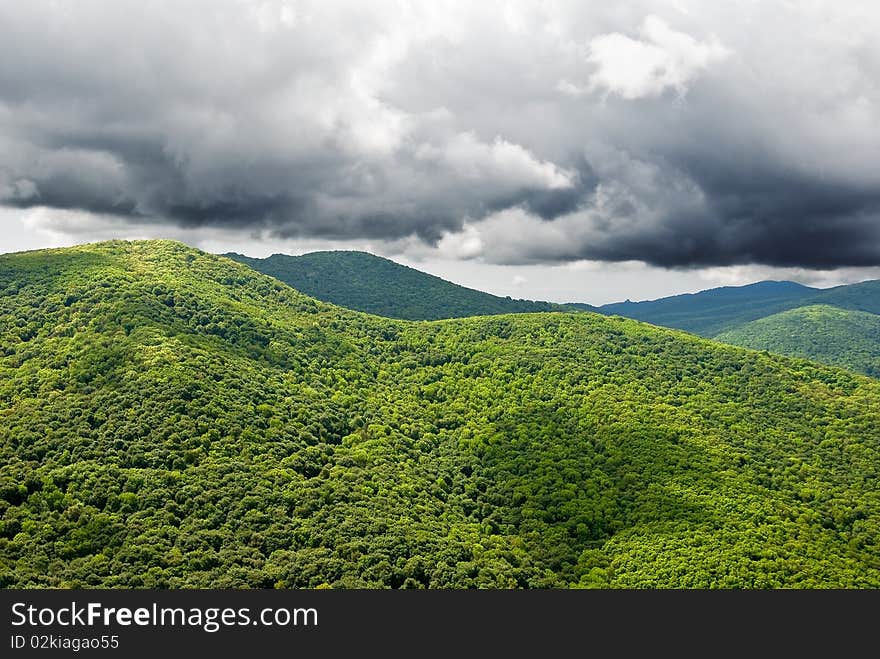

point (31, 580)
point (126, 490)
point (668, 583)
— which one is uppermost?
point (126, 490)

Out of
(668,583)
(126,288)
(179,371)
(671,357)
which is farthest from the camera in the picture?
(671,357)

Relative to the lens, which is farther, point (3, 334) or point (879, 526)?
point (3, 334)

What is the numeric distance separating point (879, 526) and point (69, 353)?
13965cm

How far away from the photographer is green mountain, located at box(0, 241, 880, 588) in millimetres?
85062

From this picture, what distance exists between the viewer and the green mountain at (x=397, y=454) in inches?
3349

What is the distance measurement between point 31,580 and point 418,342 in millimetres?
A: 121135

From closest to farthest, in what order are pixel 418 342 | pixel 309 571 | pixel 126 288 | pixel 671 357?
pixel 309 571, pixel 126 288, pixel 671 357, pixel 418 342

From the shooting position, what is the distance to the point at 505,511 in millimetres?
110000

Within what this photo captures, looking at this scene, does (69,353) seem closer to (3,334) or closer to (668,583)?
(3,334)

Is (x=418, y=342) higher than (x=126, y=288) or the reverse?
the reverse

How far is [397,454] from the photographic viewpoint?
126 meters

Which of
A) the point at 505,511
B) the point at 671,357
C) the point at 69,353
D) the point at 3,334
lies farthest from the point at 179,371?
the point at 671,357

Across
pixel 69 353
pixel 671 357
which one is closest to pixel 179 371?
pixel 69 353

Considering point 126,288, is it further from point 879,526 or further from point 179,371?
point 879,526
